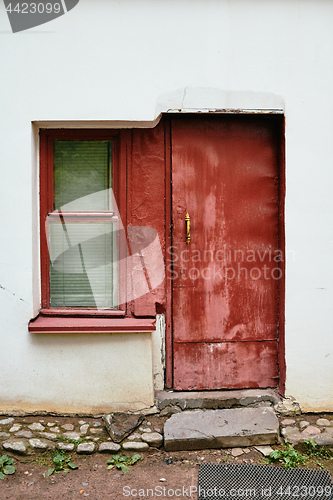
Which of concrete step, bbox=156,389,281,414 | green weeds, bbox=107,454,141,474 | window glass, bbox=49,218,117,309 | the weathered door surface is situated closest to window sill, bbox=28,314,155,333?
window glass, bbox=49,218,117,309

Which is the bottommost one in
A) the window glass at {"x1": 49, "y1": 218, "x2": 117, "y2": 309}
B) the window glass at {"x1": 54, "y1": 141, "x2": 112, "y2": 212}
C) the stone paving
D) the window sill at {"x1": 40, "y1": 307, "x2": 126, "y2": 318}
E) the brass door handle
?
the stone paving

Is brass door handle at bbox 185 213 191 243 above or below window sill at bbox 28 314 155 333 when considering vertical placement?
above

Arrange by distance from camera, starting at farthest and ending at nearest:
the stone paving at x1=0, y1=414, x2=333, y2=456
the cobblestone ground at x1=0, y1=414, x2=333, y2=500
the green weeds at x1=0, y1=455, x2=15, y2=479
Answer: the stone paving at x1=0, y1=414, x2=333, y2=456
the green weeds at x1=0, y1=455, x2=15, y2=479
the cobblestone ground at x1=0, y1=414, x2=333, y2=500

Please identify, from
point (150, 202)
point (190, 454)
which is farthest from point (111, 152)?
point (190, 454)

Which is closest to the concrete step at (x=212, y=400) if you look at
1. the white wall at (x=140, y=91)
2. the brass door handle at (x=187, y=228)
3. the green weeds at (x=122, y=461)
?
the white wall at (x=140, y=91)

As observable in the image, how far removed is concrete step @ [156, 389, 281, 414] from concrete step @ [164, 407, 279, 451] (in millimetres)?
105

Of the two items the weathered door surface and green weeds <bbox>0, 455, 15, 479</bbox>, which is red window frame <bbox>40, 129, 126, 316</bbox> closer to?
the weathered door surface

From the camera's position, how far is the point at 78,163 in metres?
3.51

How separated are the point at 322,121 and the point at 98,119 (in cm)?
177

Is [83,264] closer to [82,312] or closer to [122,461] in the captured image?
[82,312]

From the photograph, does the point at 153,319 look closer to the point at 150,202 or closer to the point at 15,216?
the point at 150,202

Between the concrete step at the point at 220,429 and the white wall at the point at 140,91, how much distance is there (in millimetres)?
402

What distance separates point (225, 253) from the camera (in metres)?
3.55

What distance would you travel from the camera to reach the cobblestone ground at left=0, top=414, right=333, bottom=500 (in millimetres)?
2760
